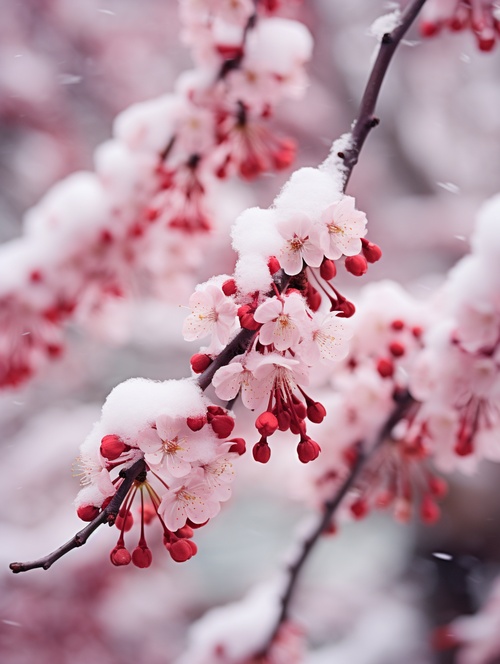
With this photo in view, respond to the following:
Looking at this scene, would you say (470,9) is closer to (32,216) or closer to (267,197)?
(32,216)

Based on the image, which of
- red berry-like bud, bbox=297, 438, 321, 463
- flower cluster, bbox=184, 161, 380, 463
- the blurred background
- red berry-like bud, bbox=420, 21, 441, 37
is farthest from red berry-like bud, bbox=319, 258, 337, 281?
the blurred background

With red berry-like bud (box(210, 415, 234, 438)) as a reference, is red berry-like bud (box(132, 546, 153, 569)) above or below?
below

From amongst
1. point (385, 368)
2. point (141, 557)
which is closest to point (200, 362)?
point (141, 557)

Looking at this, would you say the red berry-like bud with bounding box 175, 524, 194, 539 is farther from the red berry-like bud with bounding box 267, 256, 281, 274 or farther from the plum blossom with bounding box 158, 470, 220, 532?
the red berry-like bud with bounding box 267, 256, 281, 274

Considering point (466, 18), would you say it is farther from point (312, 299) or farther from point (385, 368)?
point (312, 299)

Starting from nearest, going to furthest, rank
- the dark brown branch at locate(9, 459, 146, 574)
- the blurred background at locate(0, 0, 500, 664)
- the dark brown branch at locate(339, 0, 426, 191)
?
the dark brown branch at locate(9, 459, 146, 574) < the dark brown branch at locate(339, 0, 426, 191) < the blurred background at locate(0, 0, 500, 664)

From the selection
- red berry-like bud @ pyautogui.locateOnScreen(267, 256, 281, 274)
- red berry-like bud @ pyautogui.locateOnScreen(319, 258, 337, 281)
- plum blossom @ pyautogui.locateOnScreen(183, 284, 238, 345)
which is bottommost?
plum blossom @ pyautogui.locateOnScreen(183, 284, 238, 345)
